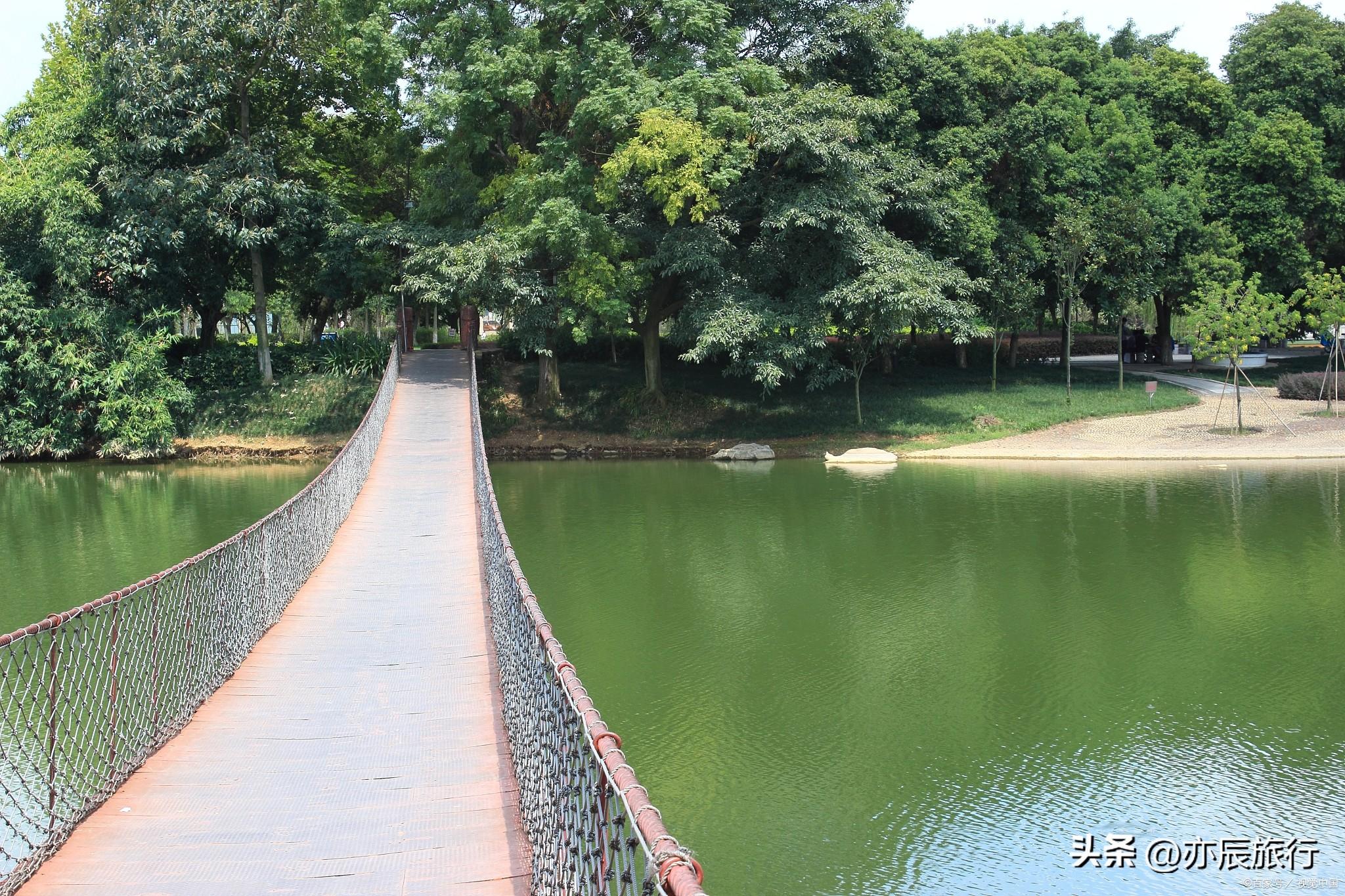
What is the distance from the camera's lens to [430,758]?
4.56 m

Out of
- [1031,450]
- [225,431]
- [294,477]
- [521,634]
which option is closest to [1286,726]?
[521,634]

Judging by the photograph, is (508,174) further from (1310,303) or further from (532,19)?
(1310,303)

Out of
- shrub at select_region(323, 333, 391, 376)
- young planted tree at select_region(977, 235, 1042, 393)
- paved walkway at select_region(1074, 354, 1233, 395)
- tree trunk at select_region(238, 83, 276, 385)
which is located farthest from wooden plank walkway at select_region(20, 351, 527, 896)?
paved walkway at select_region(1074, 354, 1233, 395)

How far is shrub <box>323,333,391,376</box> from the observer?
23.7 meters

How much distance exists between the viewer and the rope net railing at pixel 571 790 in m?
2.22

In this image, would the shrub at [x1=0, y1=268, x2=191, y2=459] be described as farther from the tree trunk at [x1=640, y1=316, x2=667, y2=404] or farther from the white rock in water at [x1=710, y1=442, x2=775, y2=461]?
the white rock in water at [x1=710, y1=442, x2=775, y2=461]

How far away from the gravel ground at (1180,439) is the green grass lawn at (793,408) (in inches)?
24.1

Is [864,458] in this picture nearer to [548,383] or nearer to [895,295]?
[895,295]

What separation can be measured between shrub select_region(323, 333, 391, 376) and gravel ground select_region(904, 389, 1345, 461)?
1150cm

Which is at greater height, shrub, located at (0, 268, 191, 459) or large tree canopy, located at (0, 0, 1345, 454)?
large tree canopy, located at (0, 0, 1345, 454)

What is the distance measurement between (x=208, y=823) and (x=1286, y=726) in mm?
6484

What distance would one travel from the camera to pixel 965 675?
8.29m

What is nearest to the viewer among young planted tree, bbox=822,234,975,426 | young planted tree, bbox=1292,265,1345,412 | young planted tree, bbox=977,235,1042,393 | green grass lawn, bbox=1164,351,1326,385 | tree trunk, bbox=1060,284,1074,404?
young planted tree, bbox=822,234,975,426

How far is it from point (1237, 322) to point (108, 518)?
18.9 m
